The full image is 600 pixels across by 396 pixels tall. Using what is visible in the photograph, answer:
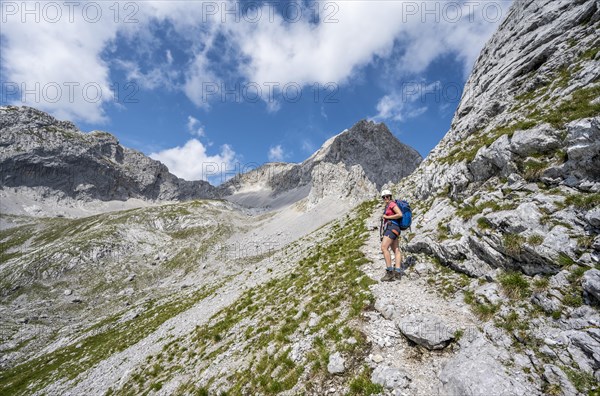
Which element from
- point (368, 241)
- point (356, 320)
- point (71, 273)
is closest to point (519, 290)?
point (356, 320)

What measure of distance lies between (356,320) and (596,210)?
988 cm

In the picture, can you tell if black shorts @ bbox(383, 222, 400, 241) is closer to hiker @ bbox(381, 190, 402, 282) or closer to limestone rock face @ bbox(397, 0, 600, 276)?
hiker @ bbox(381, 190, 402, 282)

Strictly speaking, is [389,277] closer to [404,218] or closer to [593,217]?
[404,218]

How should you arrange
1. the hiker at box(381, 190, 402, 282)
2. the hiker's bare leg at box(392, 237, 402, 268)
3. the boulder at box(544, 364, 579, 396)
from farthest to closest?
the hiker at box(381, 190, 402, 282), the hiker's bare leg at box(392, 237, 402, 268), the boulder at box(544, 364, 579, 396)

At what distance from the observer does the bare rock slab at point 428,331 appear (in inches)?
389

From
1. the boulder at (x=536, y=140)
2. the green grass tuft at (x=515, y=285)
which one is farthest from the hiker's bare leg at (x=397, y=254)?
the boulder at (x=536, y=140)

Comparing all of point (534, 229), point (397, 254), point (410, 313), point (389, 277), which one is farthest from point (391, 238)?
point (534, 229)

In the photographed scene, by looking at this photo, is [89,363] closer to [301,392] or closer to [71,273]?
[301,392]

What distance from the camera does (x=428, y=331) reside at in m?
10.2

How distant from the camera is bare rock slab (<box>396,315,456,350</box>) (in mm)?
9883

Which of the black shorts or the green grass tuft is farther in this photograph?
the black shorts

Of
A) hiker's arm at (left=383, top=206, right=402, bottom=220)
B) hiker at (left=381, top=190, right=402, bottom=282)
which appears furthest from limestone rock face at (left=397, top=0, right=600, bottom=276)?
hiker's arm at (left=383, top=206, right=402, bottom=220)

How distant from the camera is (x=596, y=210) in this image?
1023cm

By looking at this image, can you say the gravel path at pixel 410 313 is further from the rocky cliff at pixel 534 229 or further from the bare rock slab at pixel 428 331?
the rocky cliff at pixel 534 229
